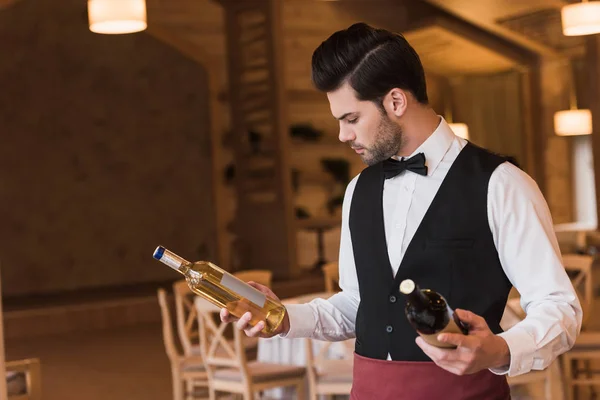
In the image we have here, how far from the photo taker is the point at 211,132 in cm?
1209

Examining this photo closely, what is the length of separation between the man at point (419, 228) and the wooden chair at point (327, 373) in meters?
2.62

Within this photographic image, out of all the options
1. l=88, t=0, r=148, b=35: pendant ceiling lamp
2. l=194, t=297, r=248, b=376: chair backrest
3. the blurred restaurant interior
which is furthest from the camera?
the blurred restaurant interior

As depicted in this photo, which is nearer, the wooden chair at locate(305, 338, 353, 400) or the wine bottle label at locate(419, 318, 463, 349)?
the wine bottle label at locate(419, 318, 463, 349)

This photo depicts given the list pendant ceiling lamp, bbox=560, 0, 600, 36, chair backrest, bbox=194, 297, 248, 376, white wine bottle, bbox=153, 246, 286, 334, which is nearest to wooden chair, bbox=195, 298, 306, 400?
chair backrest, bbox=194, 297, 248, 376

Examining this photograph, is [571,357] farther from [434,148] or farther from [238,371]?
[434,148]

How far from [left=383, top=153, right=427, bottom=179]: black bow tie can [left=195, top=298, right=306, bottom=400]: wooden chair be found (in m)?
2.88

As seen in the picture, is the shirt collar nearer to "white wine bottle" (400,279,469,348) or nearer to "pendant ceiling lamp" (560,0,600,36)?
"white wine bottle" (400,279,469,348)

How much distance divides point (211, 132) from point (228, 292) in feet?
33.8

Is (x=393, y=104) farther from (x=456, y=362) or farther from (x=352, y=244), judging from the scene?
(x=456, y=362)

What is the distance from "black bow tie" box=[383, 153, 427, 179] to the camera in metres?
1.90

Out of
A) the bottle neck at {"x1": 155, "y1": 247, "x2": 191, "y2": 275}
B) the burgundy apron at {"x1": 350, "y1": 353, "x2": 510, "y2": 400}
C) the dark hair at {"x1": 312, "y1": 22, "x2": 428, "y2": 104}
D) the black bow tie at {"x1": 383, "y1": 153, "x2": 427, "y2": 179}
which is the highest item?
the dark hair at {"x1": 312, "y1": 22, "x2": 428, "y2": 104}

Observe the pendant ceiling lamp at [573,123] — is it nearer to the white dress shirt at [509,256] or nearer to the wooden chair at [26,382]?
the wooden chair at [26,382]

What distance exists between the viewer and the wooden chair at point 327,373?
4.56m

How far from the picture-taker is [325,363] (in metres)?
4.59
